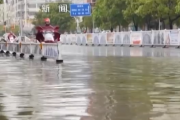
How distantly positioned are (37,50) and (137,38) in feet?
102

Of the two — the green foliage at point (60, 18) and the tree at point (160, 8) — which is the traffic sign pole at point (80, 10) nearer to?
the tree at point (160, 8)

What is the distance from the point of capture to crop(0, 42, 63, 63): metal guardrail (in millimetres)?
24844

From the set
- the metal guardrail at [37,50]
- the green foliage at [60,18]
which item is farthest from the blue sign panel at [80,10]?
the green foliage at [60,18]

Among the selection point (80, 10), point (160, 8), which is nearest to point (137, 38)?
point (160, 8)

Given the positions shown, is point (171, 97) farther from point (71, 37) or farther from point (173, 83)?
point (71, 37)

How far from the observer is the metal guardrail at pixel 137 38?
51.1 metres

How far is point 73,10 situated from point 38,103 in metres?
71.1

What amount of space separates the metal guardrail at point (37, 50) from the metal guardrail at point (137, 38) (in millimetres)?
18770

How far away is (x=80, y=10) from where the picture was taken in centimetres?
8112

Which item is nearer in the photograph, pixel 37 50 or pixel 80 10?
pixel 37 50

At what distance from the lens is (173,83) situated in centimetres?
1360

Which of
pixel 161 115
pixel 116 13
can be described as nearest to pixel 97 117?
pixel 161 115

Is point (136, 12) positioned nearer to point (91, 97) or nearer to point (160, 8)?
point (160, 8)

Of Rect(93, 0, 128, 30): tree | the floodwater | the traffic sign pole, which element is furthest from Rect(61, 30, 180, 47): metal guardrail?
the floodwater
